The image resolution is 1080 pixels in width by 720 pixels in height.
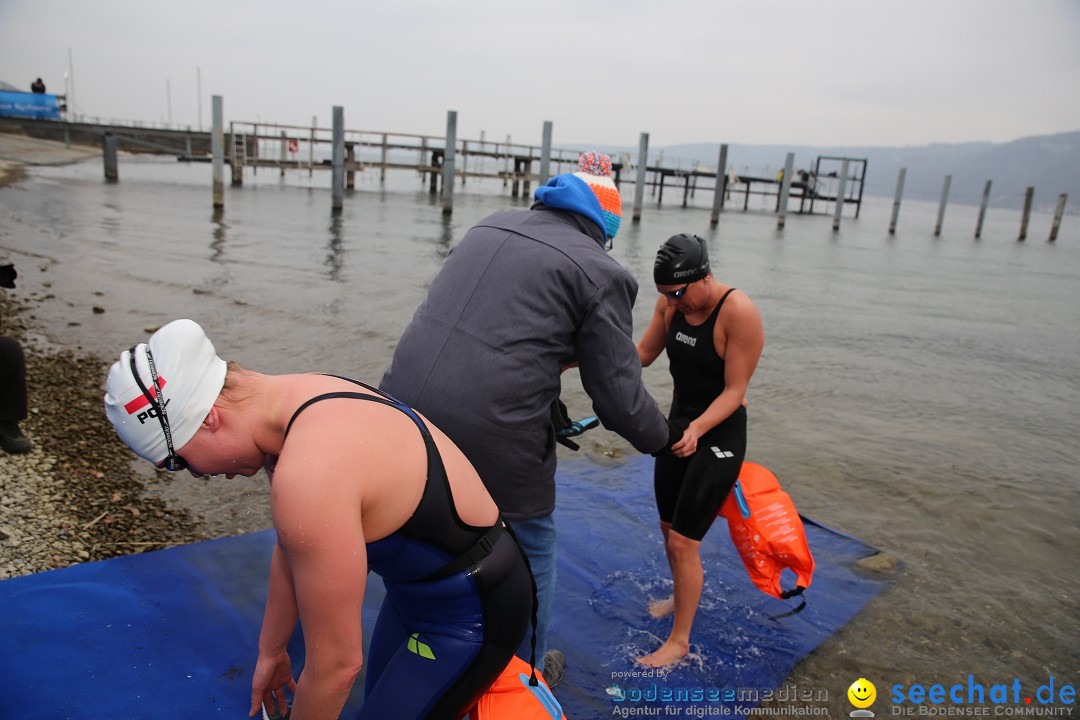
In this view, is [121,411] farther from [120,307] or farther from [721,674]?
[120,307]

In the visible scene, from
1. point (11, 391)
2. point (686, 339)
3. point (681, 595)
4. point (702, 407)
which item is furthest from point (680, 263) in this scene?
point (11, 391)

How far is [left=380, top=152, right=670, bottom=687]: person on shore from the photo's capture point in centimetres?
217

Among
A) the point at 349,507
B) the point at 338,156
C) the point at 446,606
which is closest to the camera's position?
the point at 349,507

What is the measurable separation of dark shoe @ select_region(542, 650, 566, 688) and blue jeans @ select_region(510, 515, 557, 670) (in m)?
0.64

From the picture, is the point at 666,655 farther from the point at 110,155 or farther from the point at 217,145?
the point at 110,155

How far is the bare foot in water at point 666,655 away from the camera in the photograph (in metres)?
3.34

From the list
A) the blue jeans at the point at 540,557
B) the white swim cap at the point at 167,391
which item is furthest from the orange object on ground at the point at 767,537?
the white swim cap at the point at 167,391

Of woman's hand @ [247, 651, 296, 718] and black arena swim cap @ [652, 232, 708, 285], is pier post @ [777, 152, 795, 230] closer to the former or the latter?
black arena swim cap @ [652, 232, 708, 285]

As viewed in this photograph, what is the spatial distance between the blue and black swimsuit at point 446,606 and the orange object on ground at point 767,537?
1.85 meters

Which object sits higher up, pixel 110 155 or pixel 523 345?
pixel 110 155

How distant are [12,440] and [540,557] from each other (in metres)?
3.97

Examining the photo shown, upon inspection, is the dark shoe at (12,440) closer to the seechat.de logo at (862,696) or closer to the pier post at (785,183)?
the seechat.de logo at (862,696)

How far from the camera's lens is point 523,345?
219 cm

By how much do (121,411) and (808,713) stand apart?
3084 mm
